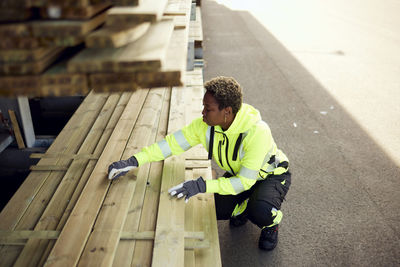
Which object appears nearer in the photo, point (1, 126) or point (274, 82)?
point (1, 126)

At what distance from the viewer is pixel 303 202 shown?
397 cm

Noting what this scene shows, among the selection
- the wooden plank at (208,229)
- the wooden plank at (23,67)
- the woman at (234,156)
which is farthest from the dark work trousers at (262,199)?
the wooden plank at (23,67)

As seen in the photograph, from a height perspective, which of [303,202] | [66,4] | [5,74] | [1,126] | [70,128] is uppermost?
[66,4]

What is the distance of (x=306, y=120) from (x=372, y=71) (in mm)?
3513

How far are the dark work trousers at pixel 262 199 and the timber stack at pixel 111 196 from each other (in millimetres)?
413

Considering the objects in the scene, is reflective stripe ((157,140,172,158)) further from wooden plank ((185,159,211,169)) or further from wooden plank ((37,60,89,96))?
wooden plank ((37,60,89,96))

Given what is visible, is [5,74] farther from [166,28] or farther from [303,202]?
[303,202]

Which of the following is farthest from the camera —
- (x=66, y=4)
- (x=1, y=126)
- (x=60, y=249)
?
(x=1, y=126)

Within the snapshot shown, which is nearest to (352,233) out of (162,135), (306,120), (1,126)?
(162,135)

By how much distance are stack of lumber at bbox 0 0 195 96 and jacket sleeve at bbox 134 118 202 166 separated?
1.63 m

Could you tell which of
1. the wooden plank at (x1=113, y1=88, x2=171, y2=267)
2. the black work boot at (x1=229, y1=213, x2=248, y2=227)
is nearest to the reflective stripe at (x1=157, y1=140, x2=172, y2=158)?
the wooden plank at (x1=113, y1=88, x2=171, y2=267)

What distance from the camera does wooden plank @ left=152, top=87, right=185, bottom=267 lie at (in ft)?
7.25

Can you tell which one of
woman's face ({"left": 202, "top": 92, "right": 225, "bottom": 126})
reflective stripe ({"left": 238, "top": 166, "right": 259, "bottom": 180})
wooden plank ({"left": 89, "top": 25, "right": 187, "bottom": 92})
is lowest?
reflective stripe ({"left": 238, "top": 166, "right": 259, "bottom": 180})

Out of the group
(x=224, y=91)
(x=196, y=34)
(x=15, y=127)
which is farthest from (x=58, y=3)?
(x=196, y=34)
